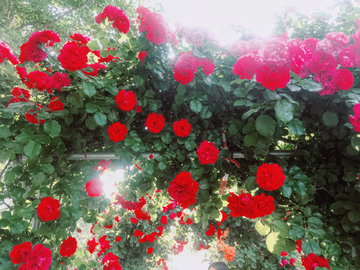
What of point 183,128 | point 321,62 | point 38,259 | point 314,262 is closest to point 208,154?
point 183,128

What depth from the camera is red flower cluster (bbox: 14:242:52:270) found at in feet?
2.93

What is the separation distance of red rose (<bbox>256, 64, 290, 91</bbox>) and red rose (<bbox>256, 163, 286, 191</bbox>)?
0.39m

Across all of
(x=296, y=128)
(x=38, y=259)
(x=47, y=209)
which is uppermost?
(x=296, y=128)

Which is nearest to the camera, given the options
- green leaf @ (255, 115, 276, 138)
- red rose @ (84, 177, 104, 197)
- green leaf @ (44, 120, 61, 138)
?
green leaf @ (255, 115, 276, 138)

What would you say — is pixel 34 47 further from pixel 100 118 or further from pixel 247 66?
pixel 247 66

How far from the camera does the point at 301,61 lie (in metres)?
0.74

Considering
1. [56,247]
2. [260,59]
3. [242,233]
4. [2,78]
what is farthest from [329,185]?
[242,233]

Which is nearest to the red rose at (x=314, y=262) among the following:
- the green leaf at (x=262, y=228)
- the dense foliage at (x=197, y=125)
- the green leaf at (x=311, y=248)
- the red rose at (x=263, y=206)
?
the dense foliage at (x=197, y=125)

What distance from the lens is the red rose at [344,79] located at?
2.51 ft

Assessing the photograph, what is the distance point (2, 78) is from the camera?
1.15 metres

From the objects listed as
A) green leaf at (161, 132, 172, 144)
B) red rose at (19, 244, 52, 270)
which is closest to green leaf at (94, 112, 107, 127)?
green leaf at (161, 132, 172, 144)

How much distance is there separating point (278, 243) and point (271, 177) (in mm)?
328

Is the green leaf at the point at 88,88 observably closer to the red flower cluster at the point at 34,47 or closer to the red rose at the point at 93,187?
the red flower cluster at the point at 34,47

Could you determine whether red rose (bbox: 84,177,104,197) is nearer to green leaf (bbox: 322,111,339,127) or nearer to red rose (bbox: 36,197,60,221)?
red rose (bbox: 36,197,60,221)
